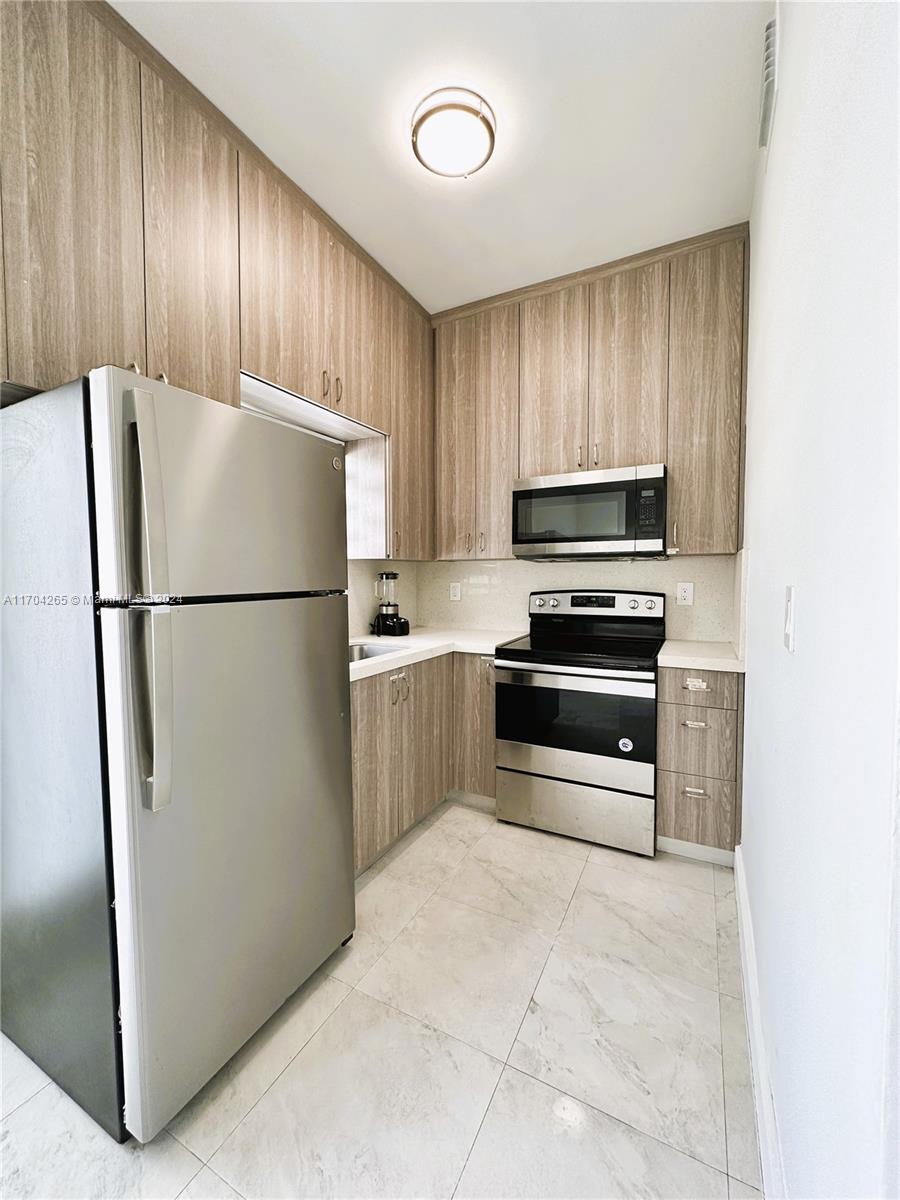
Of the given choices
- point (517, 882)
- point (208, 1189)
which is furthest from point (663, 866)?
point (208, 1189)

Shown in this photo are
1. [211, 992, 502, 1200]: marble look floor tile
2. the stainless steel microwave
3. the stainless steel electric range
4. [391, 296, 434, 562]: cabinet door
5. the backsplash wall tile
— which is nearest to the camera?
[211, 992, 502, 1200]: marble look floor tile

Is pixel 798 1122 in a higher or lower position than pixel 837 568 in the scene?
lower

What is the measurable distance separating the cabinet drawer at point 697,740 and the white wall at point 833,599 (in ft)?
2.91

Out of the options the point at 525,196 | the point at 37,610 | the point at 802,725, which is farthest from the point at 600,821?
the point at 525,196

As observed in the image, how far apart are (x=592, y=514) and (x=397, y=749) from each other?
4.70 feet

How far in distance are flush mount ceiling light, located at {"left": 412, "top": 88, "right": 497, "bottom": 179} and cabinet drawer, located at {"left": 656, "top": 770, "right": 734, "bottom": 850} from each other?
94.4 inches

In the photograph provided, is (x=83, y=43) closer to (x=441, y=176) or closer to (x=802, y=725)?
(x=441, y=176)

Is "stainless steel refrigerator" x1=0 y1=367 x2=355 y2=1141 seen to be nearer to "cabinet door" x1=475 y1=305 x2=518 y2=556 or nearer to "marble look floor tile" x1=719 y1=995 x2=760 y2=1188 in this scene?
"marble look floor tile" x1=719 y1=995 x2=760 y2=1188

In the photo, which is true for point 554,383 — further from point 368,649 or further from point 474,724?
point 474,724

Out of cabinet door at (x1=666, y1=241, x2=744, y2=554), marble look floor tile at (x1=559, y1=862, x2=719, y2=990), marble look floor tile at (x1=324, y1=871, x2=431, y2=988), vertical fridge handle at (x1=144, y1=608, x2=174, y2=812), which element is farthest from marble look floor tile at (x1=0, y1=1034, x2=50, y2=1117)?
cabinet door at (x1=666, y1=241, x2=744, y2=554)

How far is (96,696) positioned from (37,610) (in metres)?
0.29

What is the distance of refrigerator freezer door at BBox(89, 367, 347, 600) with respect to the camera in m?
0.98

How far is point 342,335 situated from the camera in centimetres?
219

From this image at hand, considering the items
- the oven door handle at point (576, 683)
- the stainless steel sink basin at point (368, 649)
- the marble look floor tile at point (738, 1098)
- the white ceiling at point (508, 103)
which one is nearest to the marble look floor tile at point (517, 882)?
the marble look floor tile at point (738, 1098)
